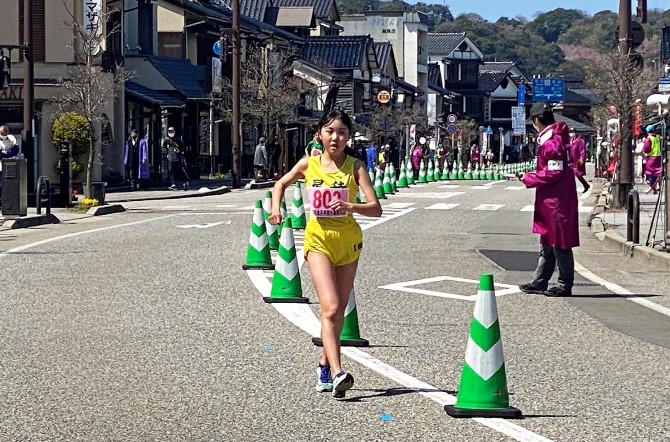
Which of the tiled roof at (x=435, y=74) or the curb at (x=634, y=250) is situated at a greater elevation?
the tiled roof at (x=435, y=74)

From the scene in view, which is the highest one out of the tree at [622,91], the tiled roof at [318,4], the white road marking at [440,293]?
the tiled roof at [318,4]

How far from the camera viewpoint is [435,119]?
4301 inches

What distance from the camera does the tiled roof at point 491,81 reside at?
124 metres

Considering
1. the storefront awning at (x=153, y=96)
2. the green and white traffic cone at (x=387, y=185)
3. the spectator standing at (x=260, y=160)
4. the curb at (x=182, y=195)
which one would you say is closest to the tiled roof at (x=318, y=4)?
the storefront awning at (x=153, y=96)

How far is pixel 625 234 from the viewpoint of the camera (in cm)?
2225

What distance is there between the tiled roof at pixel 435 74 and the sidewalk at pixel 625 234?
88046 mm

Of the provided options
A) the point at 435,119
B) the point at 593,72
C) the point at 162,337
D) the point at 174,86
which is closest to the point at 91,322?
the point at 162,337

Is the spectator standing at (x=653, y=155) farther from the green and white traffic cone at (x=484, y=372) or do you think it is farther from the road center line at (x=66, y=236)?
the green and white traffic cone at (x=484, y=372)

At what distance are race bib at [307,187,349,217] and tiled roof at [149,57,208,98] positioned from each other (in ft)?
137

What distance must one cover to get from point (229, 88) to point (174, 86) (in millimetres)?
8554

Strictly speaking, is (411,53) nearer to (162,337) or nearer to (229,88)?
(229,88)

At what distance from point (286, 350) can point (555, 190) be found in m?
4.85

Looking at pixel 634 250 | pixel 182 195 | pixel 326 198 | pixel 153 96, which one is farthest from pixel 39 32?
pixel 326 198

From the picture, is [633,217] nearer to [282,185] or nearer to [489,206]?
[282,185]
